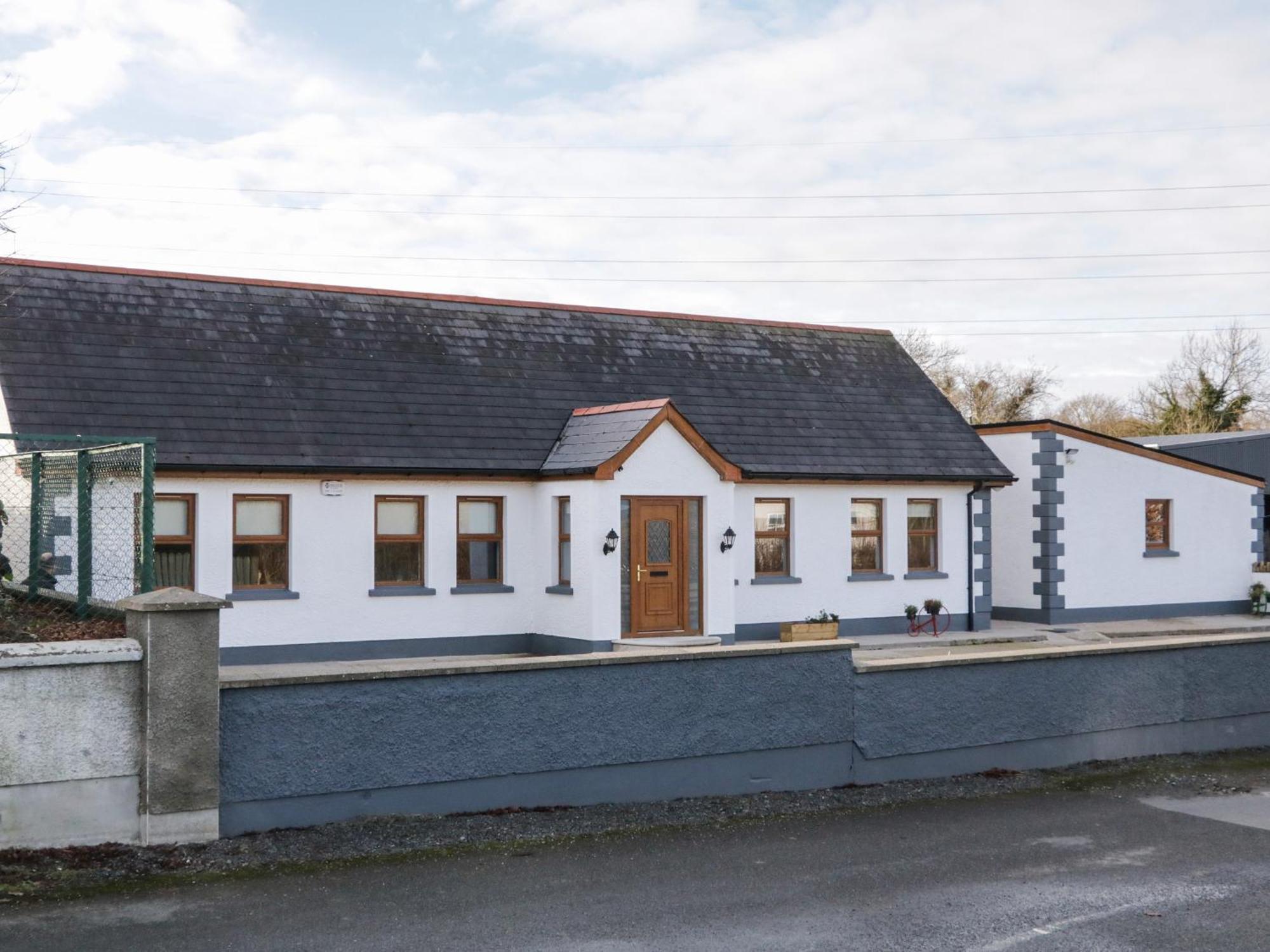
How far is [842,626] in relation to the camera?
23.2 m

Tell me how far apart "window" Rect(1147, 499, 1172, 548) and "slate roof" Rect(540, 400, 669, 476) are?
1330cm

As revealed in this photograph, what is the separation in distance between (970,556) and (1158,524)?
5829mm

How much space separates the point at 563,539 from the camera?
20.5m

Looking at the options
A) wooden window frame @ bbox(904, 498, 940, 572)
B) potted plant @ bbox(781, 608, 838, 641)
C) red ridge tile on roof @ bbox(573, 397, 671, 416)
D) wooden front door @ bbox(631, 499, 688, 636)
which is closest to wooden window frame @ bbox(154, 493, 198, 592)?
wooden front door @ bbox(631, 499, 688, 636)

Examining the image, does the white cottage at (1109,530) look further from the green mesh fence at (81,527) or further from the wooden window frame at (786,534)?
the green mesh fence at (81,527)

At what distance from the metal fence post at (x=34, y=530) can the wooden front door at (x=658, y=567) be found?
379 inches

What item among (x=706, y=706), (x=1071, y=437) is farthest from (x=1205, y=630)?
(x=706, y=706)

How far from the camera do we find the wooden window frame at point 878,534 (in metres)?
23.8

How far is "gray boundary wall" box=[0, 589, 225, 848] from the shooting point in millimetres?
8266

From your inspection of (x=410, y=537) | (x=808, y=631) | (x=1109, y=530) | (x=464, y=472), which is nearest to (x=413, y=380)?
(x=464, y=472)

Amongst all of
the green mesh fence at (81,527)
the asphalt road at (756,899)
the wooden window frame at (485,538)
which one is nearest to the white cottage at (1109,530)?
the wooden window frame at (485,538)

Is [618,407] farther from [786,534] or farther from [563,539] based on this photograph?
[786,534]

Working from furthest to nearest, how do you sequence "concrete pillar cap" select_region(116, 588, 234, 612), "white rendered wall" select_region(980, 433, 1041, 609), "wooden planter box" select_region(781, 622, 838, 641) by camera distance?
"white rendered wall" select_region(980, 433, 1041, 609)
"wooden planter box" select_region(781, 622, 838, 641)
"concrete pillar cap" select_region(116, 588, 234, 612)

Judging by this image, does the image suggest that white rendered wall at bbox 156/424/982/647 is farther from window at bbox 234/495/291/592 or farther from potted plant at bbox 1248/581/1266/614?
potted plant at bbox 1248/581/1266/614
